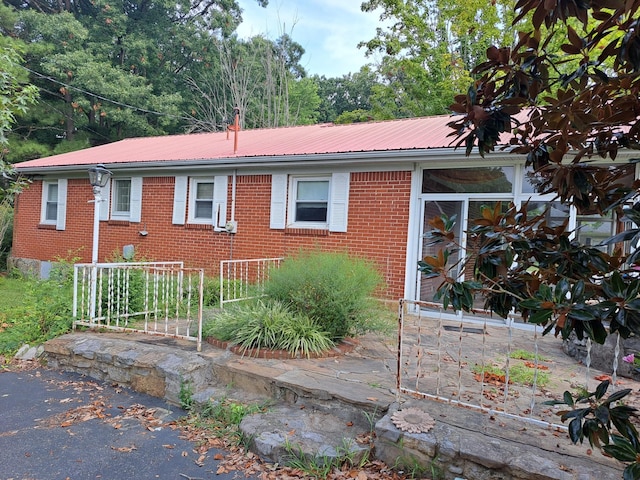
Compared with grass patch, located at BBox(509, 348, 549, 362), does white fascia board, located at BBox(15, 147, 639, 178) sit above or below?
above

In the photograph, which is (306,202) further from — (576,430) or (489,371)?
(576,430)

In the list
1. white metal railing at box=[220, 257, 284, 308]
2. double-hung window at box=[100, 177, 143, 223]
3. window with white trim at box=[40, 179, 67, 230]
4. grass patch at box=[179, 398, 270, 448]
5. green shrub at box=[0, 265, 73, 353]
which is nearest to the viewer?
grass patch at box=[179, 398, 270, 448]

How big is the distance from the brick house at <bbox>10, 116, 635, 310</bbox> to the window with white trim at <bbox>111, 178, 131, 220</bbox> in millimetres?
29

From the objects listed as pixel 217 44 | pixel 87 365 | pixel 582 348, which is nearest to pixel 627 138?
pixel 582 348

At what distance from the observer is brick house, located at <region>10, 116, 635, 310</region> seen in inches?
280

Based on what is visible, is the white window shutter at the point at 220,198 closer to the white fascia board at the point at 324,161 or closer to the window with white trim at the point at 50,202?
the white fascia board at the point at 324,161

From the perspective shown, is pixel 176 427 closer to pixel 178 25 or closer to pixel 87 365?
pixel 87 365

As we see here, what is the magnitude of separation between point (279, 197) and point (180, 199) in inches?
109

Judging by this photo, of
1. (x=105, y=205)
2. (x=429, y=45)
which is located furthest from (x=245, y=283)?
(x=429, y=45)

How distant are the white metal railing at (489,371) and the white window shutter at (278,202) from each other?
3569 mm

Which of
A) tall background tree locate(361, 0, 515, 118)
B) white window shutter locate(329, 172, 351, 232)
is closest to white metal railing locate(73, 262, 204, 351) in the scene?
white window shutter locate(329, 172, 351, 232)

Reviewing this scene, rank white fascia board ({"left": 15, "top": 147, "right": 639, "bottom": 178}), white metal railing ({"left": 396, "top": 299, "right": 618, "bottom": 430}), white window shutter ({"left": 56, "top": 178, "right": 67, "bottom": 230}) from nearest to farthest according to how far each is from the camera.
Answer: white metal railing ({"left": 396, "top": 299, "right": 618, "bottom": 430}) < white fascia board ({"left": 15, "top": 147, "right": 639, "bottom": 178}) < white window shutter ({"left": 56, "top": 178, "right": 67, "bottom": 230})

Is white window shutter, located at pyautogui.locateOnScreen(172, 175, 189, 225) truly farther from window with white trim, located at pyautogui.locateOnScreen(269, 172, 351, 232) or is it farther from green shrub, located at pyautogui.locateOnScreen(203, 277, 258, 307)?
green shrub, located at pyautogui.locateOnScreen(203, 277, 258, 307)

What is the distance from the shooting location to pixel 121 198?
1112 cm
